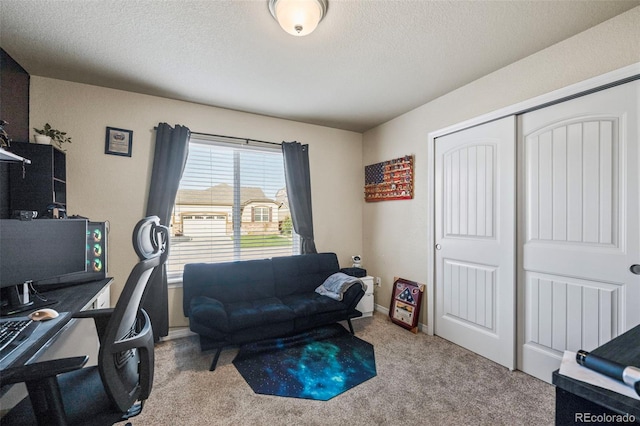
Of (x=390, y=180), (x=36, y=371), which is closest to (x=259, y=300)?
(x=36, y=371)

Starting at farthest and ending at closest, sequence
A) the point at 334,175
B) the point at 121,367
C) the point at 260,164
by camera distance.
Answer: the point at 334,175
the point at 260,164
the point at 121,367

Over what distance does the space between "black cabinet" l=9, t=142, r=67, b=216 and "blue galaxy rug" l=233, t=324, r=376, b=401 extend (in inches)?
81.6

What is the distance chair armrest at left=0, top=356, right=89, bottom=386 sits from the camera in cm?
89

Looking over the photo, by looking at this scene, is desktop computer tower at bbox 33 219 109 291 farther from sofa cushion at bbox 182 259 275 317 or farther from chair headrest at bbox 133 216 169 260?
chair headrest at bbox 133 216 169 260

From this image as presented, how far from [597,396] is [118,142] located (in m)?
3.69

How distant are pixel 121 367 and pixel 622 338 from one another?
2.05m

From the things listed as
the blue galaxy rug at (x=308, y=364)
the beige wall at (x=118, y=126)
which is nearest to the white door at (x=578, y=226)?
the blue galaxy rug at (x=308, y=364)

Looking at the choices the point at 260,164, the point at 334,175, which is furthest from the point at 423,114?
the point at 260,164

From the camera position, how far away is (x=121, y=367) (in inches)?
48.1

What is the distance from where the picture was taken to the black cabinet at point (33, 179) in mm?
2168

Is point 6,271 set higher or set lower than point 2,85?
lower

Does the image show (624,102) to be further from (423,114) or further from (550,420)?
(550,420)

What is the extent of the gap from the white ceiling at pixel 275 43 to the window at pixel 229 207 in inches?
29.6

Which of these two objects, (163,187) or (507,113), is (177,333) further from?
(507,113)
